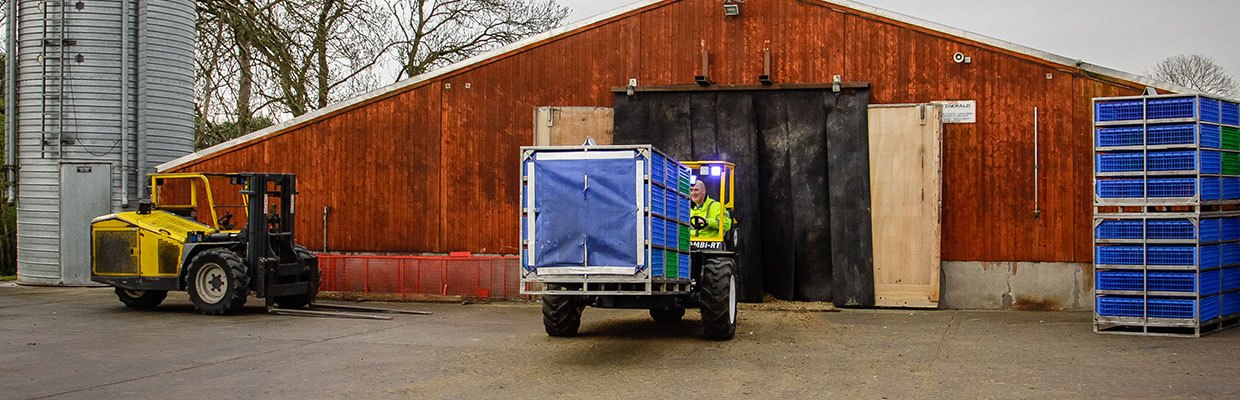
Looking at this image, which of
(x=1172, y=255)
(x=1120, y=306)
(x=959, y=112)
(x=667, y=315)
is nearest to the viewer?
(x=1172, y=255)

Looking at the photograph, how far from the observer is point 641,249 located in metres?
12.6

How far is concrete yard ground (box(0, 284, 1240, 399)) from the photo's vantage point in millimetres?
10641

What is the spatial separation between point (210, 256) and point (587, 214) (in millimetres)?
8485

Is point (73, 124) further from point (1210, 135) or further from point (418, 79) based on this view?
point (1210, 135)

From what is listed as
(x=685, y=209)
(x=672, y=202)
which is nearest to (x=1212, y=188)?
(x=685, y=209)

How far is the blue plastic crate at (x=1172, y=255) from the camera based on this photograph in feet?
49.8

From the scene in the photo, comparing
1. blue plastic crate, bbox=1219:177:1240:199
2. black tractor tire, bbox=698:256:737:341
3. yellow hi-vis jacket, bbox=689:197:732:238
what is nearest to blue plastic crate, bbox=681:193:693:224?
black tractor tire, bbox=698:256:737:341

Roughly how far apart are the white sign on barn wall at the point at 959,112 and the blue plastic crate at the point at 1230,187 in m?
4.53

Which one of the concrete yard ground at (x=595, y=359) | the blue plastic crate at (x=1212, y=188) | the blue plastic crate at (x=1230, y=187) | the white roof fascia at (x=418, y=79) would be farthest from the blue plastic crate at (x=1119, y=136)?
the white roof fascia at (x=418, y=79)

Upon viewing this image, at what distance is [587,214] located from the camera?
12742 mm

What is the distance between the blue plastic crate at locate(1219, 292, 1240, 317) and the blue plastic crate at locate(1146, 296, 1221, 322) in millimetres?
680

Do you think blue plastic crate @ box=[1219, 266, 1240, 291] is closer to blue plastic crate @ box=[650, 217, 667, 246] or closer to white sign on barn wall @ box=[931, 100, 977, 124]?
white sign on barn wall @ box=[931, 100, 977, 124]

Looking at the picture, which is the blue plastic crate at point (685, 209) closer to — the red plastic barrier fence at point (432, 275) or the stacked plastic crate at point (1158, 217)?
the stacked plastic crate at point (1158, 217)

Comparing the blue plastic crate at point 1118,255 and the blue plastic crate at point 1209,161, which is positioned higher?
the blue plastic crate at point 1209,161
